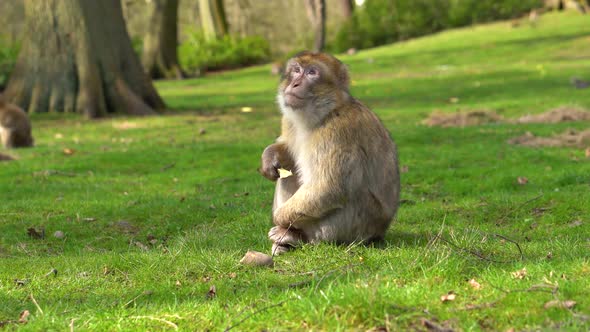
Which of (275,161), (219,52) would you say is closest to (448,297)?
(275,161)

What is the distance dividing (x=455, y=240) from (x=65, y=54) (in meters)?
15.0

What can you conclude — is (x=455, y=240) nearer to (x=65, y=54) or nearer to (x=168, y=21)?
(x=65, y=54)

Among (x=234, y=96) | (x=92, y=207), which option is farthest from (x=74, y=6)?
(x=92, y=207)

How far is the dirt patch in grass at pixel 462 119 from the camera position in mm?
16562

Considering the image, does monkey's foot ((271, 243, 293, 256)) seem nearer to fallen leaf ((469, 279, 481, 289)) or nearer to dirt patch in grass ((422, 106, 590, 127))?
fallen leaf ((469, 279, 481, 289))

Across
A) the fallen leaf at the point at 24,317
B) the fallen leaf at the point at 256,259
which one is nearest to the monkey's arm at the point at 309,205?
the fallen leaf at the point at 256,259

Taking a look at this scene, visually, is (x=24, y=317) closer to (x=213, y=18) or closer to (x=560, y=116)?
(x=560, y=116)

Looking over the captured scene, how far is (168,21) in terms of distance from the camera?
3262 centimetres

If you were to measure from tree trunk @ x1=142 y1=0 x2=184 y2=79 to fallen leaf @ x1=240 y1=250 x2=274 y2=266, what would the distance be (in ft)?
89.3

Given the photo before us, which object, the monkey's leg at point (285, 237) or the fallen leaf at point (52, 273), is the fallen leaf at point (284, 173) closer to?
the monkey's leg at point (285, 237)

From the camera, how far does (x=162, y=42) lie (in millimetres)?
33281

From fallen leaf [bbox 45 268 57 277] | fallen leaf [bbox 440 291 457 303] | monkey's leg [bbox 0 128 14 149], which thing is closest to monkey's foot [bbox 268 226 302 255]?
fallen leaf [bbox 45 268 57 277]

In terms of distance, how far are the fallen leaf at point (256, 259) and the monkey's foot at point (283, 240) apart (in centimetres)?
39

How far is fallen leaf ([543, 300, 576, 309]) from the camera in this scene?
15.3 ft
